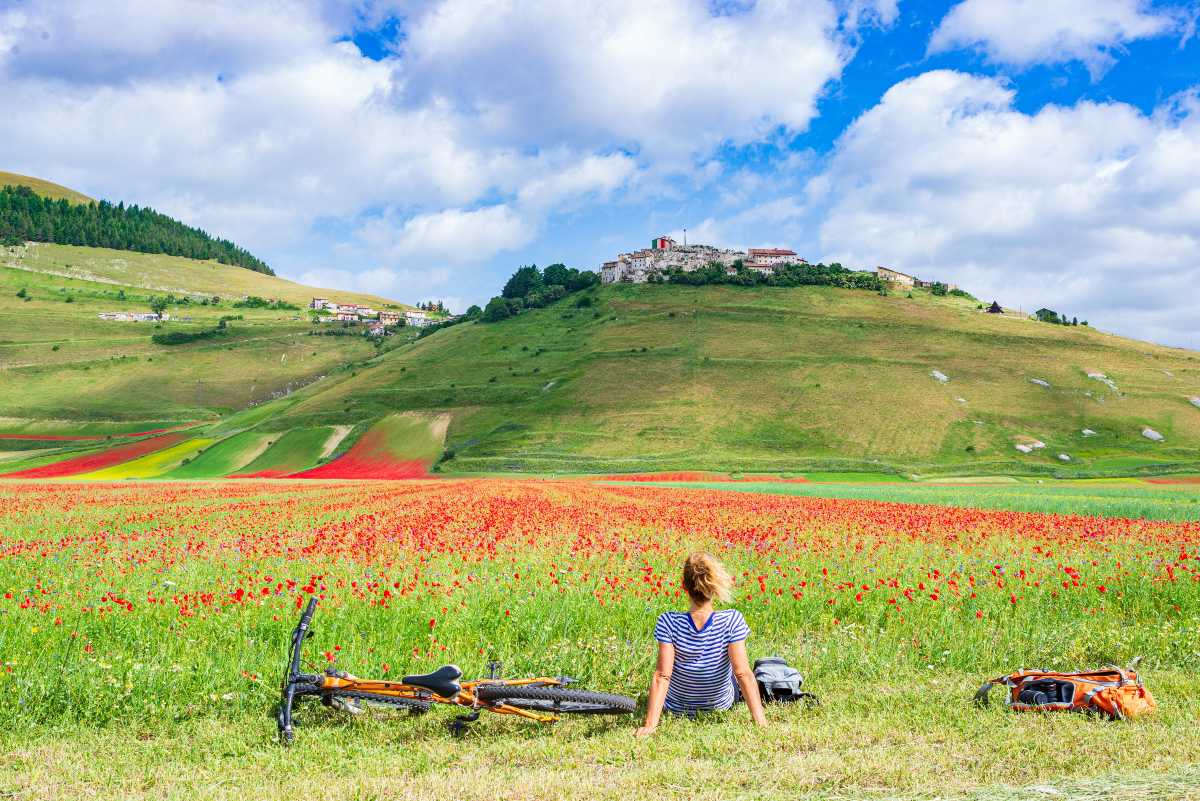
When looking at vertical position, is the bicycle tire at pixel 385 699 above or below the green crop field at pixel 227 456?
above

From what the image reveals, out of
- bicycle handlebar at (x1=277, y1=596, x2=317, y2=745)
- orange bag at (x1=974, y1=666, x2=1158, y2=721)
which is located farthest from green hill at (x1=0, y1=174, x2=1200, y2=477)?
bicycle handlebar at (x1=277, y1=596, x2=317, y2=745)

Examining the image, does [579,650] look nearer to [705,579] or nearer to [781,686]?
[781,686]

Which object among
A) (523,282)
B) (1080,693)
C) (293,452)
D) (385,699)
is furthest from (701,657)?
(523,282)

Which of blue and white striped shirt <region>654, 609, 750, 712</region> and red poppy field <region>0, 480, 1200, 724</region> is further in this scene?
red poppy field <region>0, 480, 1200, 724</region>

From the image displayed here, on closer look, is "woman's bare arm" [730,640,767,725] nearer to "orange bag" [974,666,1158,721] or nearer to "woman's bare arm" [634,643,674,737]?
"woman's bare arm" [634,643,674,737]

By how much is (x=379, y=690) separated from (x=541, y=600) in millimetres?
4200

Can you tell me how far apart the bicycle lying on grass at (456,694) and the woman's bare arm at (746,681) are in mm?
1169

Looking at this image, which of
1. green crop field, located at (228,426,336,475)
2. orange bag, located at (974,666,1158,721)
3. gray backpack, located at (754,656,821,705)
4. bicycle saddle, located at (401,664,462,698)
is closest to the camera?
bicycle saddle, located at (401,664,462,698)

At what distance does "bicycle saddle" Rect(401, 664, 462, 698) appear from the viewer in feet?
26.4

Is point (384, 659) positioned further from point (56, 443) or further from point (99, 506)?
point (56, 443)

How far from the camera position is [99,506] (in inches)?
1195

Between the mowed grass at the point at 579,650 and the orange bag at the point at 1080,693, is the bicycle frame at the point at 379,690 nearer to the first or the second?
the mowed grass at the point at 579,650

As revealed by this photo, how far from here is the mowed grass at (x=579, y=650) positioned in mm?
6977

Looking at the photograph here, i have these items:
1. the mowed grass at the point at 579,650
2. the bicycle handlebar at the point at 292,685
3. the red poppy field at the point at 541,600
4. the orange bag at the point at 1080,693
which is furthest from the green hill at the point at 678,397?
the bicycle handlebar at the point at 292,685
